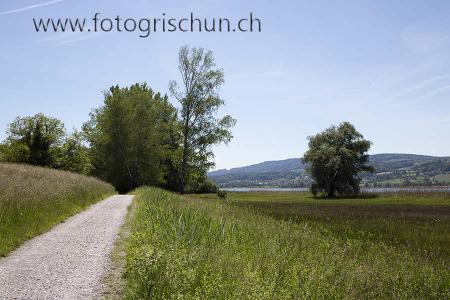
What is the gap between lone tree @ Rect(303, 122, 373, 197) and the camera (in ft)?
271

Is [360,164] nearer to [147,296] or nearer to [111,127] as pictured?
[111,127]

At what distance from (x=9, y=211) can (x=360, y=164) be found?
79.6 m

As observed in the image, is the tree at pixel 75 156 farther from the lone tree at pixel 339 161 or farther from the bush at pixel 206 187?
the lone tree at pixel 339 161

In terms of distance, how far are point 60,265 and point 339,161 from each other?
76068mm

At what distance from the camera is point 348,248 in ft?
47.4

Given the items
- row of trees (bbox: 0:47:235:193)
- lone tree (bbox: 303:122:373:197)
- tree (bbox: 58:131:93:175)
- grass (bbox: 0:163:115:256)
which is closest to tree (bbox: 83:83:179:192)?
row of trees (bbox: 0:47:235:193)

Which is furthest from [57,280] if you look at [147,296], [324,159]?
[324,159]

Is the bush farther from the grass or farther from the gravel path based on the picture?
the gravel path

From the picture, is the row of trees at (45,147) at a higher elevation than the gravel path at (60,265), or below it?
higher

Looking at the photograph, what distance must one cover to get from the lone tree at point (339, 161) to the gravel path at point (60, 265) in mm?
71543

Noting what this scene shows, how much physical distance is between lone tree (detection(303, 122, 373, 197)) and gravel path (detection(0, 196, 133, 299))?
235 ft

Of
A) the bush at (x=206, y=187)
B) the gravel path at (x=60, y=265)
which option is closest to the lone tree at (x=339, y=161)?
the bush at (x=206, y=187)

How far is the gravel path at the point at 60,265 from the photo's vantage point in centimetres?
781

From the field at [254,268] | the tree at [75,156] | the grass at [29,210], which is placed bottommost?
the field at [254,268]
